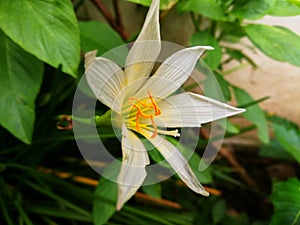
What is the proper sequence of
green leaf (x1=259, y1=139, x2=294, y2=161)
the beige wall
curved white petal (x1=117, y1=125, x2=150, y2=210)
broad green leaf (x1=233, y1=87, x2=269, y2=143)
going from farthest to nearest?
1. green leaf (x1=259, y1=139, x2=294, y2=161)
2. the beige wall
3. broad green leaf (x1=233, y1=87, x2=269, y2=143)
4. curved white petal (x1=117, y1=125, x2=150, y2=210)

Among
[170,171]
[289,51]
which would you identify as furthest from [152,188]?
[289,51]

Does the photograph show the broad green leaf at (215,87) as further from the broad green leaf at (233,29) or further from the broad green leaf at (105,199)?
the broad green leaf at (105,199)

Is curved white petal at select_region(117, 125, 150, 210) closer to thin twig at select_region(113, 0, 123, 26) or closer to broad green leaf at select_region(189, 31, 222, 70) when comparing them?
broad green leaf at select_region(189, 31, 222, 70)

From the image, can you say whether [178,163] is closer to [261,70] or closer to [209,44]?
[209,44]

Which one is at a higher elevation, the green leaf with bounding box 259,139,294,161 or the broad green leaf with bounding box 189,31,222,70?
the broad green leaf with bounding box 189,31,222,70

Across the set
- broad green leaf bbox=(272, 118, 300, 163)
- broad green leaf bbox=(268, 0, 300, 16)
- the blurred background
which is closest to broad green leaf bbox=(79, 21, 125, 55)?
the blurred background

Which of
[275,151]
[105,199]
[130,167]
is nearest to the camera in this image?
[130,167]

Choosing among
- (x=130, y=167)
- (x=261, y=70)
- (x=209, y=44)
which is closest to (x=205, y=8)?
(x=209, y=44)
